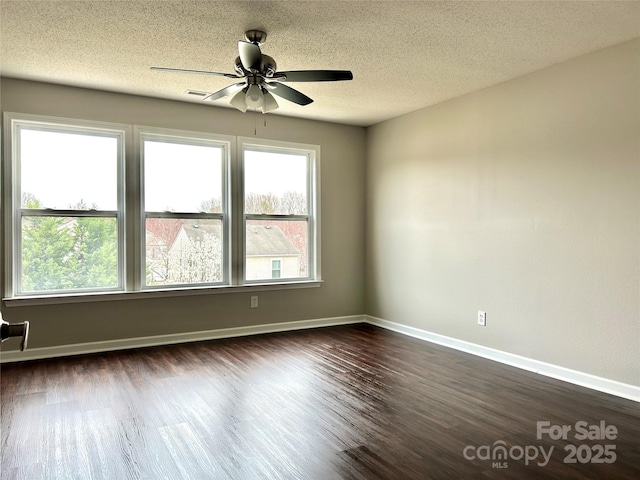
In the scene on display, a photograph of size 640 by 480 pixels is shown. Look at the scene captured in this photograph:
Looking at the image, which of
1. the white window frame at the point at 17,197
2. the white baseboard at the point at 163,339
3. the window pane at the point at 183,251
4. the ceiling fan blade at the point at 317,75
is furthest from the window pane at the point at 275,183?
the ceiling fan blade at the point at 317,75

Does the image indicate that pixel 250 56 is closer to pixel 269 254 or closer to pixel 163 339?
pixel 269 254

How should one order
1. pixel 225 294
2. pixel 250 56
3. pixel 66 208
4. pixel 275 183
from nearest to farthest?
pixel 250 56 < pixel 66 208 < pixel 225 294 < pixel 275 183

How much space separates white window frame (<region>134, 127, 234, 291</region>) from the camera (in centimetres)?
456

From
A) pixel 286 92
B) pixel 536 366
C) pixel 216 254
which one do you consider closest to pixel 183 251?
pixel 216 254

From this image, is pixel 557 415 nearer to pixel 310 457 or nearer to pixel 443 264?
pixel 310 457

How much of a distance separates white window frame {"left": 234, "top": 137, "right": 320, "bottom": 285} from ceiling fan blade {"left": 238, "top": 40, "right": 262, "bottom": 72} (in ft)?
7.31

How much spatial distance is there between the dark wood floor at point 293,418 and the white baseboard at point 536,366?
12 cm

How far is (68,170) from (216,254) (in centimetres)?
166

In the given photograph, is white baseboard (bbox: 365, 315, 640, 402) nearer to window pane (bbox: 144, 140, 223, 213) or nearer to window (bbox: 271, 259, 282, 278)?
window (bbox: 271, 259, 282, 278)

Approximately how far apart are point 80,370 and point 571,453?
3.61m

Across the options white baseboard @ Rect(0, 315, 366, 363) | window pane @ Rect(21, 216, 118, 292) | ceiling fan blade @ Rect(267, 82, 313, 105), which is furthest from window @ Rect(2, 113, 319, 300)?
ceiling fan blade @ Rect(267, 82, 313, 105)

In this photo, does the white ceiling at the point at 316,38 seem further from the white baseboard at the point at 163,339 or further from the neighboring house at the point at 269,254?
the white baseboard at the point at 163,339

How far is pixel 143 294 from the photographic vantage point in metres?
4.52

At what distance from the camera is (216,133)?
4.93 meters
